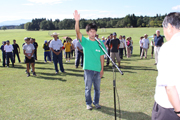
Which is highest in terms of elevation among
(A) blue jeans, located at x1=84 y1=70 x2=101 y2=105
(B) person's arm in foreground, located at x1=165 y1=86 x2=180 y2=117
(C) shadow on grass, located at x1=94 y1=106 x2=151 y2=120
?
(B) person's arm in foreground, located at x1=165 y1=86 x2=180 y2=117

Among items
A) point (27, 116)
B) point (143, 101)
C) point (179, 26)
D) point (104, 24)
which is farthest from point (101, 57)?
point (104, 24)

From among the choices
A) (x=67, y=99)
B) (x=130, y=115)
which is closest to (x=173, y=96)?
(x=130, y=115)

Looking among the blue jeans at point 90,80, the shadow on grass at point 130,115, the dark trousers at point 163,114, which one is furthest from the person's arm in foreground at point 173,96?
the blue jeans at point 90,80

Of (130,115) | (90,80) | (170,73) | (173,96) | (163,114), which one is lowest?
(130,115)

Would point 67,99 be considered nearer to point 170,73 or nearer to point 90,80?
point 90,80

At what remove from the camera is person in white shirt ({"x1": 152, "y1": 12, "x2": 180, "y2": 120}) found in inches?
68.9

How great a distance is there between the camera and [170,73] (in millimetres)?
1755

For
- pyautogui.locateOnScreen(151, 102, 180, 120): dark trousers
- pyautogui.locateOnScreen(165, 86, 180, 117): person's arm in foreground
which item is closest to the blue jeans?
pyautogui.locateOnScreen(151, 102, 180, 120): dark trousers

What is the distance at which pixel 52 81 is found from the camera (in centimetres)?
832

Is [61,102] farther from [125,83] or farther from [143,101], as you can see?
[125,83]

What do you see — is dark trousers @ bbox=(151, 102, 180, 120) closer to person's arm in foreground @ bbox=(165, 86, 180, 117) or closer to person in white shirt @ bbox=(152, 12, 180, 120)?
person in white shirt @ bbox=(152, 12, 180, 120)

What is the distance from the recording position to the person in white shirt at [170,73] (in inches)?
68.9

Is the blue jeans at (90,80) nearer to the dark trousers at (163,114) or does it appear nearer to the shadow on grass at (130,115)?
the shadow on grass at (130,115)

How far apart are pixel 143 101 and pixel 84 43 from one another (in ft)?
8.87
